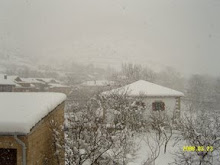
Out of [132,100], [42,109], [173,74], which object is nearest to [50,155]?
[42,109]

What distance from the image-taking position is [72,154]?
7.43m

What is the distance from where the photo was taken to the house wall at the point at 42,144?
5902 millimetres

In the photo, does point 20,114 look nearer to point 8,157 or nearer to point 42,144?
point 8,157

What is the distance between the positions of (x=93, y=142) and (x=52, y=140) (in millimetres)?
1609

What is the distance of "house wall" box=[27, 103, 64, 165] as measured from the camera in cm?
590

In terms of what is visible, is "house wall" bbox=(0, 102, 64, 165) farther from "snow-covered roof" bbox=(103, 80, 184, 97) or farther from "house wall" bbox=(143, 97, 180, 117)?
"house wall" bbox=(143, 97, 180, 117)

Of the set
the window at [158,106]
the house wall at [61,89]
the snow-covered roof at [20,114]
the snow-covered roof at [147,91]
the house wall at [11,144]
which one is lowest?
the house wall at [61,89]

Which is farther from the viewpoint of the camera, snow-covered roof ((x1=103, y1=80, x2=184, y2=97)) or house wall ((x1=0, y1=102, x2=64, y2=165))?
snow-covered roof ((x1=103, y1=80, x2=184, y2=97))

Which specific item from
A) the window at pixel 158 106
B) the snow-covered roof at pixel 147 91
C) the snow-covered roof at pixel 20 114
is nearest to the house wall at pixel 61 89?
the snow-covered roof at pixel 147 91

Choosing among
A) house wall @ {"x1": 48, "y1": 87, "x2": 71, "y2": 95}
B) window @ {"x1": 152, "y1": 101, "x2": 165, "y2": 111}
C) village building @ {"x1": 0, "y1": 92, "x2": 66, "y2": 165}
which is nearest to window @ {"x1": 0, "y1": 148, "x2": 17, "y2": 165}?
village building @ {"x1": 0, "y1": 92, "x2": 66, "y2": 165}

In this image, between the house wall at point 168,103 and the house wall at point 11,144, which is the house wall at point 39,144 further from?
the house wall at point 168,103

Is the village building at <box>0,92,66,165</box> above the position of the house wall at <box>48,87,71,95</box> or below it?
above

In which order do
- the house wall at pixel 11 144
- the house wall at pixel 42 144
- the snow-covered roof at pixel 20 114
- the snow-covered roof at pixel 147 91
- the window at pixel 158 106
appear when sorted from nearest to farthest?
1. the snow-covered roof at pixel 20 114
2. the house wall at pixel 11 144
3. the house wall at pixel 42 144
4. the snow-covered roof at pixel 147 91
5. the window at pixel 158 106

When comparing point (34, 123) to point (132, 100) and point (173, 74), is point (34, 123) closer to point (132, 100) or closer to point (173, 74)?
point (132, 100)
